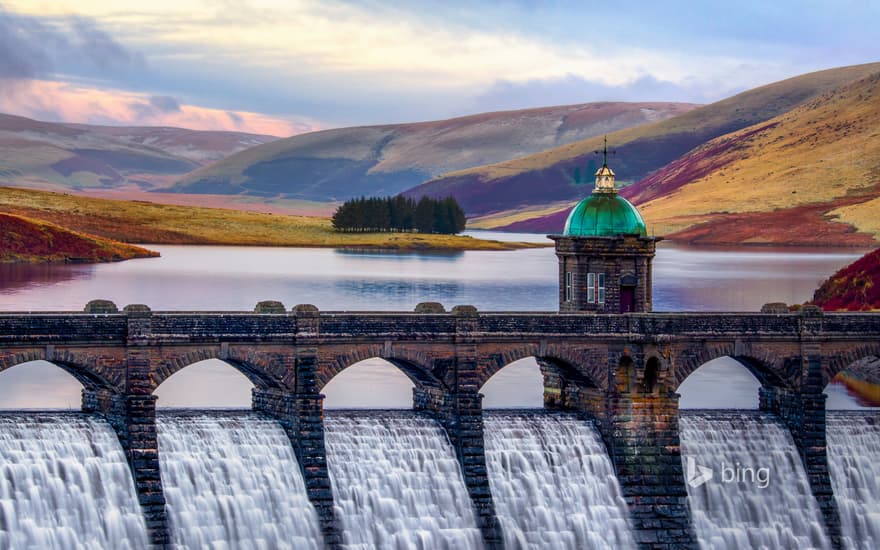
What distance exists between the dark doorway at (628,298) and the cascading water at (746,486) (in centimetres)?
601

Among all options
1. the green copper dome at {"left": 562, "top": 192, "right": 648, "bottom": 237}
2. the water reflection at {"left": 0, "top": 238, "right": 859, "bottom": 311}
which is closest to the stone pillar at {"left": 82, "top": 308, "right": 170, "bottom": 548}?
the green copper dome at {"left": 562, "top": 192, "right": 648, "bottom": 237}

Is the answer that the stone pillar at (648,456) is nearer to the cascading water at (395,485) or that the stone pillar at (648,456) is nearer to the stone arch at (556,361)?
the stone arch at (556,361)

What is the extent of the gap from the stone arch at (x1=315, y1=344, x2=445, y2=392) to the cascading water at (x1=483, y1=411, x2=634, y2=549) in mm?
3618

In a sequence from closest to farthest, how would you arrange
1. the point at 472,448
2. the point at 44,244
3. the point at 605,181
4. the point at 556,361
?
the point at 472,448, the point at 556,361, the point at 605,181, the point at 44,244

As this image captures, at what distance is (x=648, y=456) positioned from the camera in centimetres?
6575

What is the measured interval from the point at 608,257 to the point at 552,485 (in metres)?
13.0

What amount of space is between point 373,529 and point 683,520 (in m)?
14.5

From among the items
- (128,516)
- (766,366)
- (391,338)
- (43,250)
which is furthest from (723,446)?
(43,250)

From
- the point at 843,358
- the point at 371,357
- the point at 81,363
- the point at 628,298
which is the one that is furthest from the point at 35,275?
the point at 843,358

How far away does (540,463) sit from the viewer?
6456 cm

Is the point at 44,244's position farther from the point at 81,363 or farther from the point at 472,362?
the point at 81,363

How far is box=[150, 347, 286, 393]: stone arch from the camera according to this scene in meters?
58.0

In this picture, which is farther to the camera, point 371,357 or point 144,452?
point 371,357

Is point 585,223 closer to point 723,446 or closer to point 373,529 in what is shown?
point 723,446
